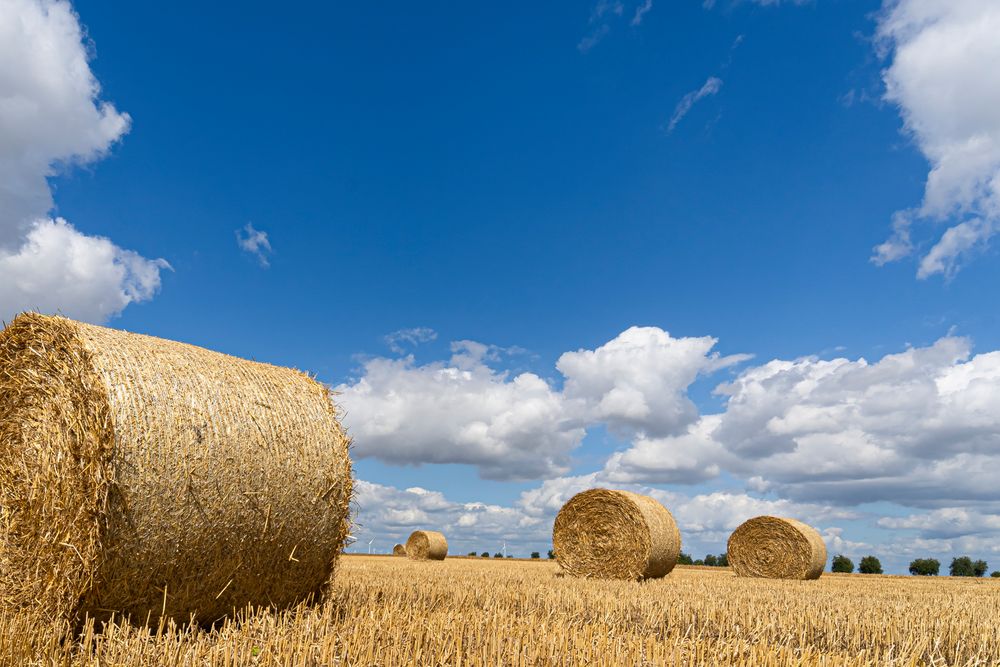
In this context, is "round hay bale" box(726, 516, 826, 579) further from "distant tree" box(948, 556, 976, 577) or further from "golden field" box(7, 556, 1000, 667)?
"distant tree" box(948, 556, 976, 577)

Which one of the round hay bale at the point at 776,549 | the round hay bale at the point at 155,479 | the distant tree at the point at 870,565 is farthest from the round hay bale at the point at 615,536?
the distant tree at the point at 870,565

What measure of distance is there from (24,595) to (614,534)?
9686 millimetres

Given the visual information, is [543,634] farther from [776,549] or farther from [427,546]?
[427,546]

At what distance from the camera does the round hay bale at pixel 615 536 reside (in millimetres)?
12562

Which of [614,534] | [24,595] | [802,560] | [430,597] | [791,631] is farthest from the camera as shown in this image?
[802,560]

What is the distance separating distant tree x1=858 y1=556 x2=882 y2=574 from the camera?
27625 millimetres

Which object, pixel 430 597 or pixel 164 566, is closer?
pixel 164 566

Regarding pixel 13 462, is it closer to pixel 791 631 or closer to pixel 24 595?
pixel 24 595

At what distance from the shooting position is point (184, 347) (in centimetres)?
627

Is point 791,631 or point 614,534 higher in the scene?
point 614,534

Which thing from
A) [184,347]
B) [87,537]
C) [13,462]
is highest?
[184,347]

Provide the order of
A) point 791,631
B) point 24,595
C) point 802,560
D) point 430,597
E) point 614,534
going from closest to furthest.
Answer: point 24,595
point 791,631
point 430,597
point 614,534
point 802,560

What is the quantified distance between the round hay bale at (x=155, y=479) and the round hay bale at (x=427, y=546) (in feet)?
52.5

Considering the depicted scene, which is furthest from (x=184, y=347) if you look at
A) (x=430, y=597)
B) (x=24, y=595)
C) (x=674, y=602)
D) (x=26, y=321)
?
(x=674, y=602)
